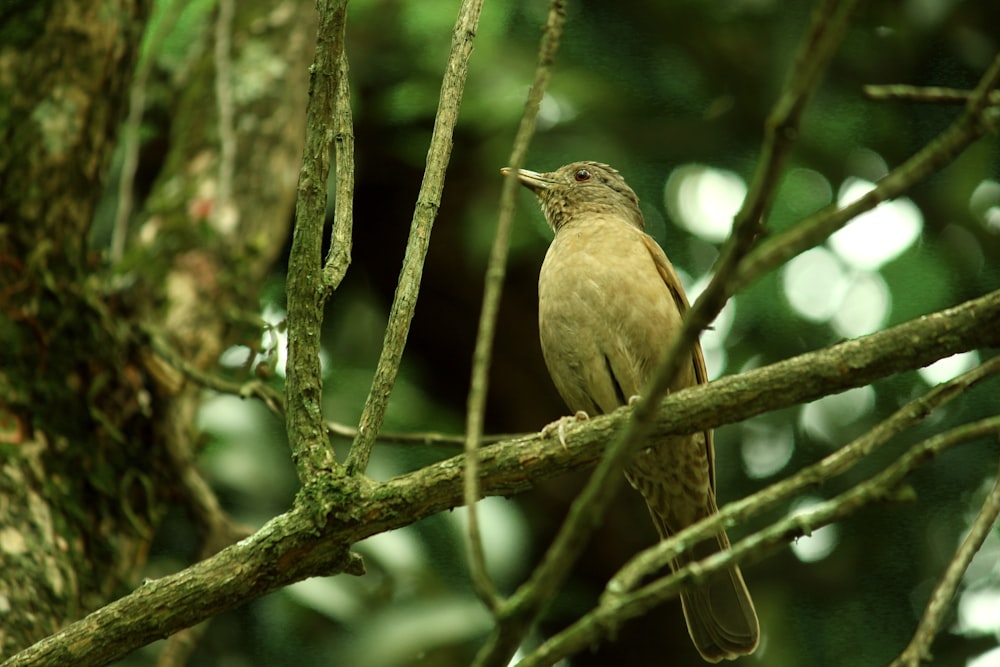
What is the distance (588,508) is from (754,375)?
3.44 feet

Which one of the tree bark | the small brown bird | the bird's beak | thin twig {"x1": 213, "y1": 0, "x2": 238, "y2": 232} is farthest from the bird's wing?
thin twig {"x1": 213, "y1": 0, "x2": 238, "y2": 232}

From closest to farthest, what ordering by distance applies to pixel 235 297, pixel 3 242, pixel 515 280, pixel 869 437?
pixel 869 437 < pixel 3 242 < pixel 235 297 < pixel 515 280

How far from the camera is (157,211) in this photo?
4777 mm

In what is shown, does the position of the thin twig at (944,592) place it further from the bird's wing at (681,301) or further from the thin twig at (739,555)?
the bird's wing at (681,301)

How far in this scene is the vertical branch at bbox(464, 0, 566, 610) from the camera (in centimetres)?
164

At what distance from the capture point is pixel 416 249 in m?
2.54

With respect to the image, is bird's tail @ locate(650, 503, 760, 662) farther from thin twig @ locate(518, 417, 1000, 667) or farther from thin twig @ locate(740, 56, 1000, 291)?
thin twig @ locate(740, 56, 1000, 291)

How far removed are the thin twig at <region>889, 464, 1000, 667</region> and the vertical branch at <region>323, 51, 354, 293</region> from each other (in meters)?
1.40

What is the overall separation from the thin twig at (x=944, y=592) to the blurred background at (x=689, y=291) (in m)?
3.01

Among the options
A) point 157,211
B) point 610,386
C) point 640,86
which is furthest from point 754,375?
point 640,86

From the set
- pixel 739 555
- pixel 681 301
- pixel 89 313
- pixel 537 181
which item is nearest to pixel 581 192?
pixel 537 181

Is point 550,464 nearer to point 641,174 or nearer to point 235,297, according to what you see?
point 235,297

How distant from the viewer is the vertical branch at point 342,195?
2.55 meters

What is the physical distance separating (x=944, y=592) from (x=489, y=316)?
89 centimetres
